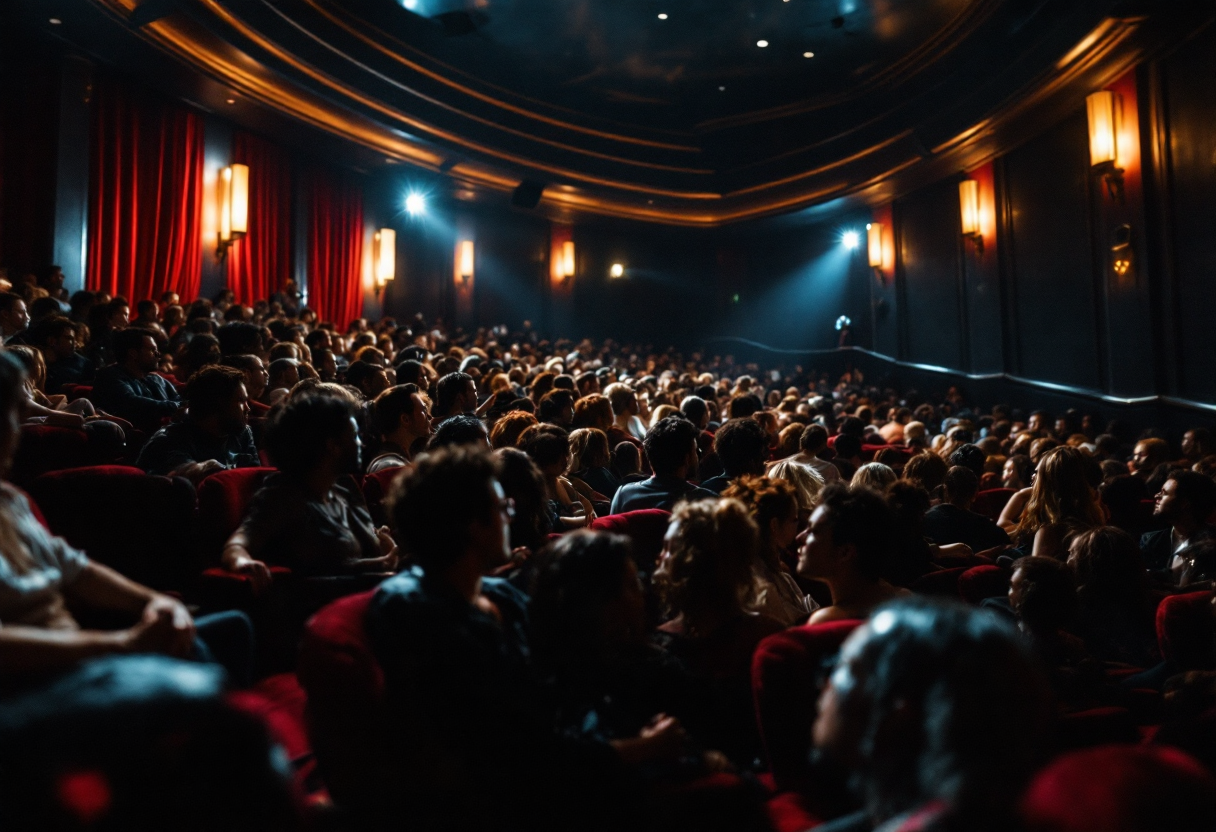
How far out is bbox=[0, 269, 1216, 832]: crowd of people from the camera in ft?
3.06

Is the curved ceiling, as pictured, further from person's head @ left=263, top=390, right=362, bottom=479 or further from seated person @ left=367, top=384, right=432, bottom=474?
person's head @ left=263, top=390, right=362, bottom=479

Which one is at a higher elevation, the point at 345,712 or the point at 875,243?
the point at 875,243

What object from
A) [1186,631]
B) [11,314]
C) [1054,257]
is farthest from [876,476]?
[1054,257]

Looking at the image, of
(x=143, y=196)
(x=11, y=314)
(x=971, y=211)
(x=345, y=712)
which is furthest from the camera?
(x=971, y=211)

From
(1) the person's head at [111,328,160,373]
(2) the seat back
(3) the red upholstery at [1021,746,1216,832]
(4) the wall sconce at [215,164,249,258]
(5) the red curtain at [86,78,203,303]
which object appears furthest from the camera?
(4) the wall sconce at [215,164,249,258]

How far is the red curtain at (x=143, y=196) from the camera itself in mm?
7613

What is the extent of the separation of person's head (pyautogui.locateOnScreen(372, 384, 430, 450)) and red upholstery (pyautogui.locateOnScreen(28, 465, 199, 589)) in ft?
3.45

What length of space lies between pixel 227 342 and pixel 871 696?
4.28 metres

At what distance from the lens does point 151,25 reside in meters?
6.86

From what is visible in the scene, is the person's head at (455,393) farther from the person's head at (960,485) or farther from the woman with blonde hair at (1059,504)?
the woman with blonde hair at (1059,504)

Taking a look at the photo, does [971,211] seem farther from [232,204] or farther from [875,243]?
[232,204]

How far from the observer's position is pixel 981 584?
2396 mm

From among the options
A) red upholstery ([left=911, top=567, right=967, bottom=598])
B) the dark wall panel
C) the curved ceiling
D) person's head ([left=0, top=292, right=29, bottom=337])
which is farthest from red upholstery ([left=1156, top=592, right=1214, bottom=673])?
the dark wall panel

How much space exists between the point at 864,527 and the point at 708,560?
38 cm
